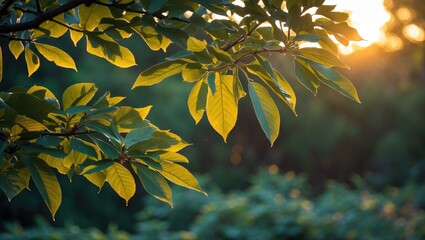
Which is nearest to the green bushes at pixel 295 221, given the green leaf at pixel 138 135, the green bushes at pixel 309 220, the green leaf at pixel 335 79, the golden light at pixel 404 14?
the green bushes at pixel 309 220

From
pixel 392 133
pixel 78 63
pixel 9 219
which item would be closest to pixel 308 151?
pixel 392 133

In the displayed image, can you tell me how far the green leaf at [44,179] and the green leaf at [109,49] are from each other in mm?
240

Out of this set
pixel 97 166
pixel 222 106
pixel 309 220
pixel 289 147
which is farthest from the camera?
pixel 289 147

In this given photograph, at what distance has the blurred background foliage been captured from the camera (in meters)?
6.62

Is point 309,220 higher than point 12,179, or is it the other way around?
point 309,220

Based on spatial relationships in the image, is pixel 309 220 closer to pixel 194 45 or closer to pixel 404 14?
pixel 194 45

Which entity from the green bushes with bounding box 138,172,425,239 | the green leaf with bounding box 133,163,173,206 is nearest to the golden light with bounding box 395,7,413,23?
the green bushes with bounding box 138,172,425,239

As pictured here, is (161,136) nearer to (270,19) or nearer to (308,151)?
(270,19)

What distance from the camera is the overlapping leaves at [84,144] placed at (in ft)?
3.34

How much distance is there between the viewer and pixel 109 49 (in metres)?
1.16

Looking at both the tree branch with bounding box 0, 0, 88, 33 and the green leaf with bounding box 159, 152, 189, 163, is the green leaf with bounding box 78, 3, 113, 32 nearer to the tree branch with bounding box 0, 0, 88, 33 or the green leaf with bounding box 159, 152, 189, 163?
the tree branch with bounding box 0, 0, 88, 33

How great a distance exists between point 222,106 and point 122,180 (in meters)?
0.21

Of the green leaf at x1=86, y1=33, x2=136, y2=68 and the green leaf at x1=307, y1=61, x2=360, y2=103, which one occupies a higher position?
the green leaf at x1=307, y1=61, x2=360, y2=103

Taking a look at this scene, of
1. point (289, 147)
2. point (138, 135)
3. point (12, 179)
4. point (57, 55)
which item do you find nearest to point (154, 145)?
point (138, 135)
